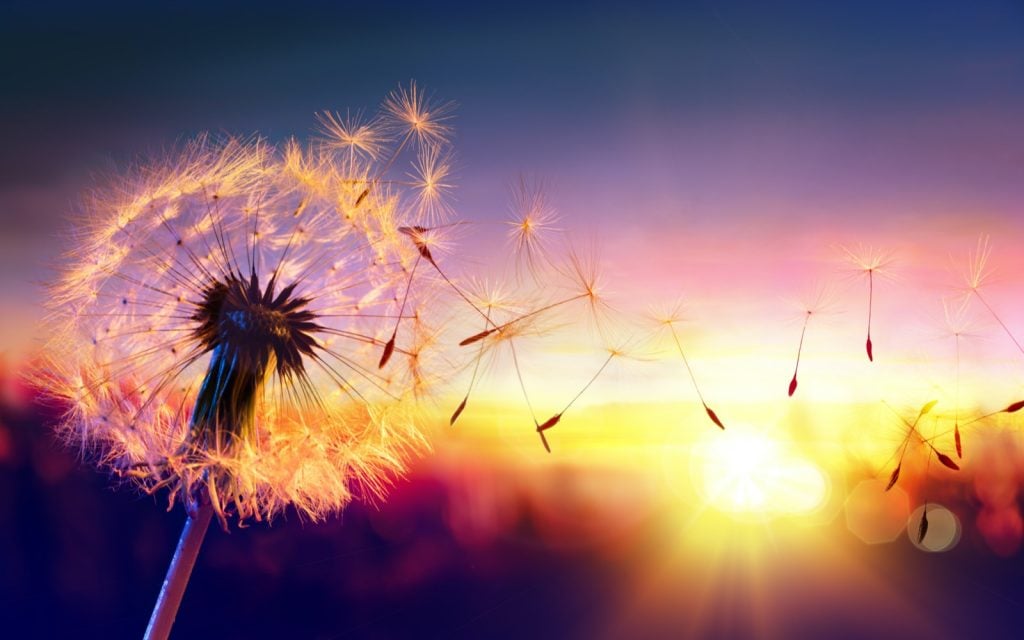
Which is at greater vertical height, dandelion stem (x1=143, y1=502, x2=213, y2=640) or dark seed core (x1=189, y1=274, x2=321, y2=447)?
dark seed core (x1=189, y1=274, x2=321, y2=447)

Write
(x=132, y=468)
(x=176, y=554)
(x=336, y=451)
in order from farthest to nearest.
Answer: (x=336, y=451), (x=132, y=468), (x=176, y=554)

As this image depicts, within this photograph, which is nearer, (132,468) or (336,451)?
(132,468)

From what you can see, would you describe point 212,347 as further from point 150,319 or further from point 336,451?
point 336,451

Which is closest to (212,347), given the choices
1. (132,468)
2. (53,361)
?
(132,468)

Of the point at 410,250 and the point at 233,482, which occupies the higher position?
the point at 410,250

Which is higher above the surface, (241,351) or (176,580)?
(241,351)

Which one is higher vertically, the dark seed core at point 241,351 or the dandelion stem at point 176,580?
A: the dark seed core at point 241,351

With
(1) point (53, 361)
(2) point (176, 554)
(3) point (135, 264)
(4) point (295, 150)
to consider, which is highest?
(4) point (295, 150)

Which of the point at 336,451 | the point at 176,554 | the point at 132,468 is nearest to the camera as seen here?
the point at 176,554
